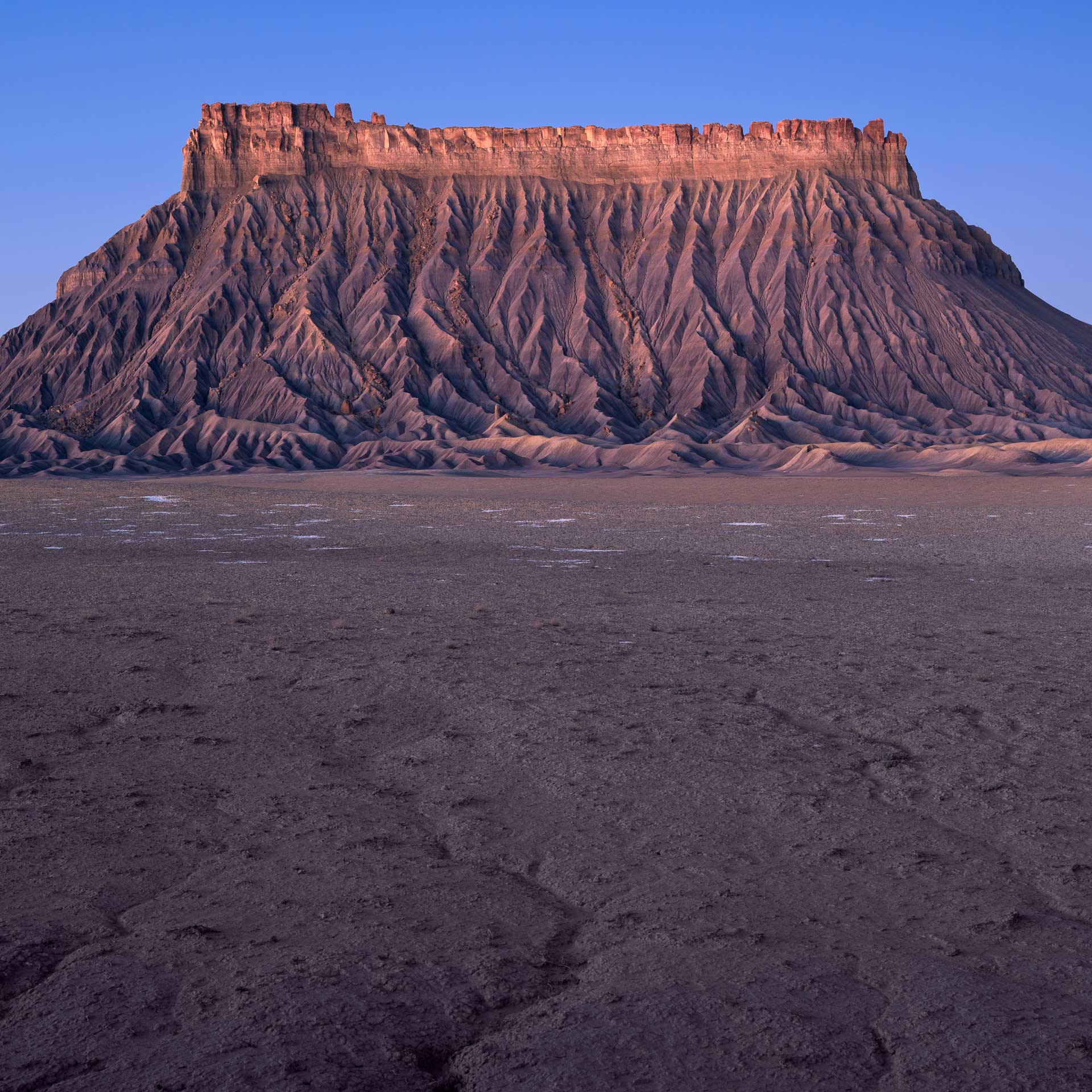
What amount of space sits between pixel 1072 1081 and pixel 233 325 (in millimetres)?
80579

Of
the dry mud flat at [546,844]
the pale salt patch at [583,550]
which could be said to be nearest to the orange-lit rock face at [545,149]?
the pale salt patch at [583,550]

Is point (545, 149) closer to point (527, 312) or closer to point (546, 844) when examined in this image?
point (527, 312)

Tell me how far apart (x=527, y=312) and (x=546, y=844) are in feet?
249

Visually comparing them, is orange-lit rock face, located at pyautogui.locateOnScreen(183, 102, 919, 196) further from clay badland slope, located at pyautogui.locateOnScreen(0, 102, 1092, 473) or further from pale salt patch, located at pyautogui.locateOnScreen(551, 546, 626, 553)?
pale salt patch, located at pyautogui.locateOnScreen(551, 546, 626, 553)

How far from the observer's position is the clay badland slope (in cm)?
6988

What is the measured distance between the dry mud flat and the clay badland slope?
52.3m

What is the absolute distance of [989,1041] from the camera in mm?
3434

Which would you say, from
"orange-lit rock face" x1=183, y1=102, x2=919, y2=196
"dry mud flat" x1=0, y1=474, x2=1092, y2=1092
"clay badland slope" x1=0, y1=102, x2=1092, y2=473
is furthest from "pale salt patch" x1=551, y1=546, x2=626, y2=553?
"orange-lit rock face" x1=183, y1=102, x2=919, y2=196

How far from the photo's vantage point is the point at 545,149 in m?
85.9

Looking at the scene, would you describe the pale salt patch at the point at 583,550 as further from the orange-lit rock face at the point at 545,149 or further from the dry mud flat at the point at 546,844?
the orange-lit rock face at the point at 545,149

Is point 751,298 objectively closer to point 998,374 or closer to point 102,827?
point 998,374

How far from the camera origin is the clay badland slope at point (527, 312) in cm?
6988

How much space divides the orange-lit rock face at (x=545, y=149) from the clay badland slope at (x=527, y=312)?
0.18 metres

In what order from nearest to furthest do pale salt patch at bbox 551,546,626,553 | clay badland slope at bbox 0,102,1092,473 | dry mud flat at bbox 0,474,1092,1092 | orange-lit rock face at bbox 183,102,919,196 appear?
1. dry mud flat at bbox 0,474,1092,1092
2. pale salt patch at bbox 551,546,626,553
3. clay badland slope at bbox 0,102,1092,473
4. orange-lit rock face at bbox 183,102,919,196
